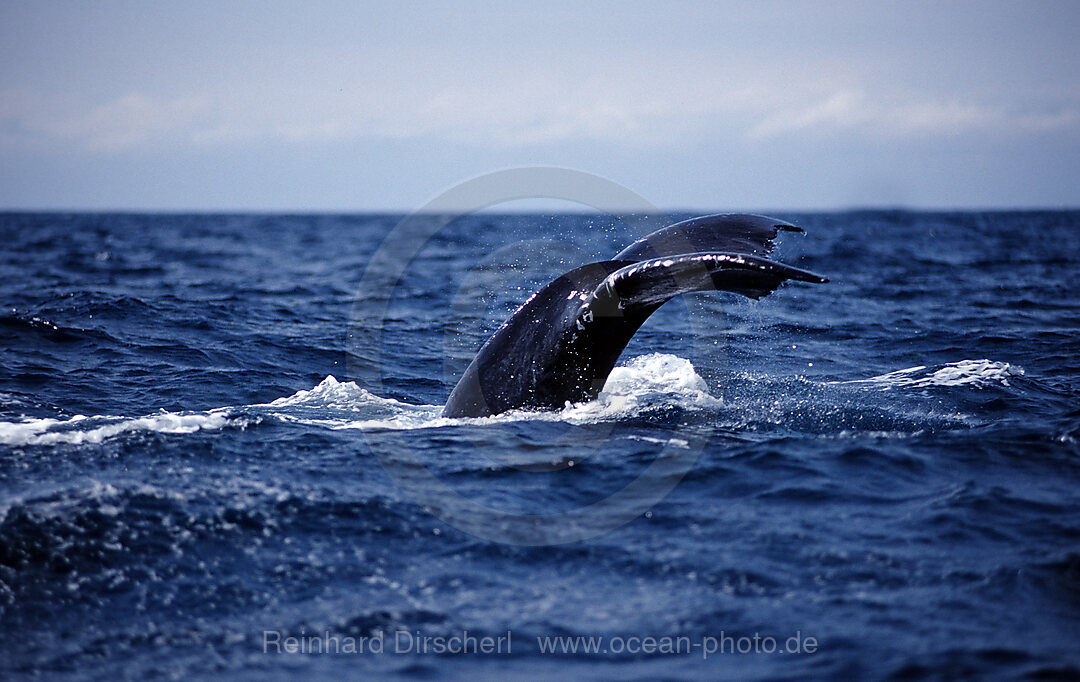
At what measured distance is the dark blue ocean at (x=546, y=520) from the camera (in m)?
4.47

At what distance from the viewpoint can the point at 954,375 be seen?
32.9 ft

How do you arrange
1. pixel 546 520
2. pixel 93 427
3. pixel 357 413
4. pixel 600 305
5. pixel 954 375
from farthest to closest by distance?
1. pixel 954 375
2. pixel 357 413
3. pixel 93 427
4. pixel 600 305
5. pixel 546 520

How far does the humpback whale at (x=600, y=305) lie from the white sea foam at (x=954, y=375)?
12.1 feet

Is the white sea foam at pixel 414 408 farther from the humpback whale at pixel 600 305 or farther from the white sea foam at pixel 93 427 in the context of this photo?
the humpback whale at pixel 600 305

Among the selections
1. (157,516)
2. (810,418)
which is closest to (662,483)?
(810,418)

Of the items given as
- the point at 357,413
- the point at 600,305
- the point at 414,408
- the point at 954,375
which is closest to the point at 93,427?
the point at 357,413

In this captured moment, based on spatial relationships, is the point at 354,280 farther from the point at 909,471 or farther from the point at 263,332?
the point at 909,471

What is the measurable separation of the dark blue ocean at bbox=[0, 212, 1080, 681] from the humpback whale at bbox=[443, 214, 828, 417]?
0.28m

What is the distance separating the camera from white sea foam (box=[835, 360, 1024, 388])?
9.66m

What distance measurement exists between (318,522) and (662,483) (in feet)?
7.64

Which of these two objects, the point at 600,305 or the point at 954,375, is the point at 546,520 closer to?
the point at 600,305

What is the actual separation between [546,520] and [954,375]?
6.10 m

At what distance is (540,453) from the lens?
6.98 m

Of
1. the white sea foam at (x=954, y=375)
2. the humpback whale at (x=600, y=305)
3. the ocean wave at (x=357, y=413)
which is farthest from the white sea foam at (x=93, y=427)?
the white sea foam at (x=954, y=375)
